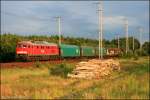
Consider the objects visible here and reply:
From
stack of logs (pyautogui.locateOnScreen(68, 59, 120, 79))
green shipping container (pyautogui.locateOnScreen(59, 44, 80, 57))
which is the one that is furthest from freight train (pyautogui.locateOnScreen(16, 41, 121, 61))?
stack of logs (pyautogui.locateOnScreen(68, 59, 120, 79))

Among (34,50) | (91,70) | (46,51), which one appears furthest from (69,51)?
(91,70)

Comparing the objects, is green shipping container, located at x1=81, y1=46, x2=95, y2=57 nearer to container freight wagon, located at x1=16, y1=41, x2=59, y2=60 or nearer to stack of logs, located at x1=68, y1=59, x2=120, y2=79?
container freight wagon, located at x1=16, y1=41, x2=59, y2=60

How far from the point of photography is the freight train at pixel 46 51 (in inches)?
1921

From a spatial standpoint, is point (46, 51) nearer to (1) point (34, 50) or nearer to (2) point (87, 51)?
(1) point (34, 50)

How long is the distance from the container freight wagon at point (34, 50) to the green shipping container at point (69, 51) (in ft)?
12.6

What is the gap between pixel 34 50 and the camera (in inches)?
1965

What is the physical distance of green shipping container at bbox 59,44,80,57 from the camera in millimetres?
60781

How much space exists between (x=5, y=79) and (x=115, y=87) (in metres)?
9.62

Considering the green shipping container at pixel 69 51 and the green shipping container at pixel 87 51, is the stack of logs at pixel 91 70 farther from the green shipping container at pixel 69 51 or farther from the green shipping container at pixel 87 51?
the green shipping container at pixel 87 51

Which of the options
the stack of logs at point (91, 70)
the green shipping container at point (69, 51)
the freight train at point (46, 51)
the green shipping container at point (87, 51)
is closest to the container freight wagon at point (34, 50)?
the freight train at point (46, 51)

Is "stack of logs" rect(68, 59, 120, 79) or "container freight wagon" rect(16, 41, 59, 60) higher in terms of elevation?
"container freight wagon" rect(16, 41, 59, 60)

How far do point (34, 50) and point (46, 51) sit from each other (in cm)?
447

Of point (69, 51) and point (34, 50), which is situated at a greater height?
point (34, 50)

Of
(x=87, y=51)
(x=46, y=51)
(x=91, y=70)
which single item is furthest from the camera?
(x=87, y=51)
